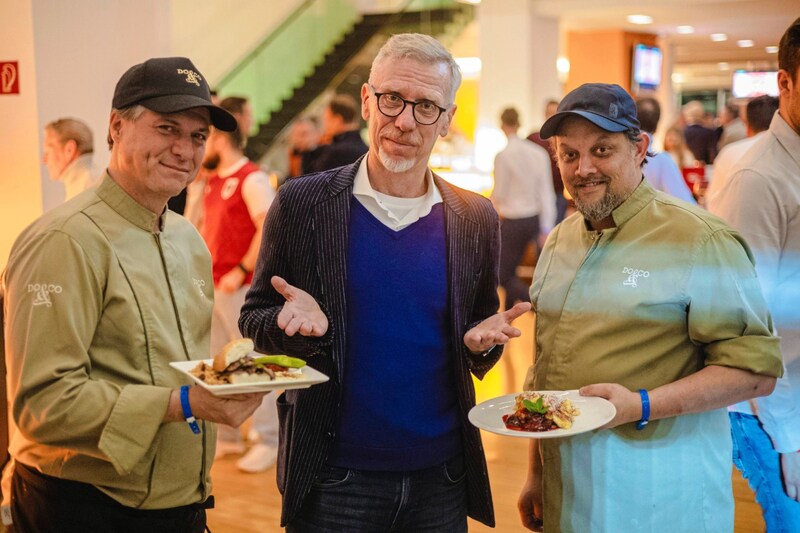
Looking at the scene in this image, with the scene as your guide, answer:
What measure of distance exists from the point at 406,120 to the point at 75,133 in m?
2.50

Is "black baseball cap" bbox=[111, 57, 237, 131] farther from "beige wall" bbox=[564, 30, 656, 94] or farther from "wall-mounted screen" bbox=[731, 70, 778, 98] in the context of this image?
"wall-mounted screen" bbox=[731, 70, 778, 98]

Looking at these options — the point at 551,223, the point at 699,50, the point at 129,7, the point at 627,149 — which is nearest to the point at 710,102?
the point at 699,50

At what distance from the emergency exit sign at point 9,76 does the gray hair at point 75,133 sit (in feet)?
2.50

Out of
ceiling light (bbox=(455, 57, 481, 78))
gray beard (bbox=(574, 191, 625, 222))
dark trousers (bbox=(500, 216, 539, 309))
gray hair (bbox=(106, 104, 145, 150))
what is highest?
ceiling light (bbox=(455, 57, 481, 78))

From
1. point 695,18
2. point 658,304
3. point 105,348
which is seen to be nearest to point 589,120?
point 658,304

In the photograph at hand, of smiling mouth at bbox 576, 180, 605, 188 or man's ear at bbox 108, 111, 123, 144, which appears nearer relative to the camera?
man's ear at bbox 108, 111, 123, 144

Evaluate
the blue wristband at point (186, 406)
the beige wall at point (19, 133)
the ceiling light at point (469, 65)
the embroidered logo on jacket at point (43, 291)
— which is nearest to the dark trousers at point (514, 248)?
the beige wall at point (19, 133)

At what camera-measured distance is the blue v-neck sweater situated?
1915 millimetres

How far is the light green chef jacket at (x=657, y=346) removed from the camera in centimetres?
185

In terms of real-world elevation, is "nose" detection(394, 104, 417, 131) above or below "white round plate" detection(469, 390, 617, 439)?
above

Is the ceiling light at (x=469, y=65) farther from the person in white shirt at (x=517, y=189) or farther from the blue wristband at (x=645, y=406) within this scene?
the blue wristband at (x=645, y=406)

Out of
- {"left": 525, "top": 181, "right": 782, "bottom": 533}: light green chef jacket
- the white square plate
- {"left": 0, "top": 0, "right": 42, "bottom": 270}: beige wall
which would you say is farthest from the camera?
{"left": 0, "top": 0, "right": 42, "bottom": 270}: beige wall

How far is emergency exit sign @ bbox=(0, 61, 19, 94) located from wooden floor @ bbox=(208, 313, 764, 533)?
2.20m

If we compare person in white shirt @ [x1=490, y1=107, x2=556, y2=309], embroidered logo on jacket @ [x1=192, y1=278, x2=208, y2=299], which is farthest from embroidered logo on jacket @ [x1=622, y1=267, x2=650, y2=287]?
person in white shirt @ [x1=490, y1=107, x2=556, y2=309]
